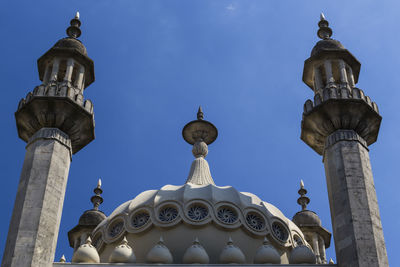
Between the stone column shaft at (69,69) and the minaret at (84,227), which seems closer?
the stone column shaft at (69,69)

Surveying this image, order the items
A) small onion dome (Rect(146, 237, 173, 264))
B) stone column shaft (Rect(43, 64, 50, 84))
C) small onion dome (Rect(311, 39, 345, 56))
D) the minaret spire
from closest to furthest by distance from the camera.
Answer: small onion dome (Rect(146, 237, 173, 264)) → stone column shaft (Rect(43, 64, 50, 84)) → small onion dome (Rect(311, 39, 345, 56)) → the minaret spire

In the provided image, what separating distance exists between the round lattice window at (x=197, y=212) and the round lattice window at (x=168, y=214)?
1.82ft

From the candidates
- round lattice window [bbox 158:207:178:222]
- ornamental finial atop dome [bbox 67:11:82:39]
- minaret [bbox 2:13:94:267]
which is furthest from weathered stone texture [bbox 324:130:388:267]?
ornamental finial atop dome [bbox 67:11:82:39]

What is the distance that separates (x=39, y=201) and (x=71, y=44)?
7430 mm

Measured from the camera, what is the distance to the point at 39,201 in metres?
18.8

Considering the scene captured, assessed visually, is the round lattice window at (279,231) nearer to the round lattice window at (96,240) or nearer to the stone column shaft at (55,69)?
the round lattice window at (96,240)

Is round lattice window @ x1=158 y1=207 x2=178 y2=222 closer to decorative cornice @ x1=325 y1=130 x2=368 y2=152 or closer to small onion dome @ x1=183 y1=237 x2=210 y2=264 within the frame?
small onion dome @ x1=183 y1=237 x2=210 y2=264

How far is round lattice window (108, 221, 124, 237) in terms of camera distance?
2328 cm

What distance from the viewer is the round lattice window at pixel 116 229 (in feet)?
76.4

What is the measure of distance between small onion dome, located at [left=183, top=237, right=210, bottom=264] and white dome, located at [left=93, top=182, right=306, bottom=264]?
1.23 m

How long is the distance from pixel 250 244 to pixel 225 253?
2.53 metres

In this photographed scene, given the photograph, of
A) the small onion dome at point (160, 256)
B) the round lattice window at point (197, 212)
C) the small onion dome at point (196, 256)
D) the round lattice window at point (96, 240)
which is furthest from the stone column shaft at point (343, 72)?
the round lattice window at point (96, 240)

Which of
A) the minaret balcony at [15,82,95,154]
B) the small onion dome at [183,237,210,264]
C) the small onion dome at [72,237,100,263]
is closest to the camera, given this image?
the small onion dome at [72,237,100,263]

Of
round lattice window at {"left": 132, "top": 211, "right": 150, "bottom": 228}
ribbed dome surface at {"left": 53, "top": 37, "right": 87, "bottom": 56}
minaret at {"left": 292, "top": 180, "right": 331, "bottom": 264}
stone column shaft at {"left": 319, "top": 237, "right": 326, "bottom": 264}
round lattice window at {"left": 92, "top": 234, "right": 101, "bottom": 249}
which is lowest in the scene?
round lattice window at {"left": 92, "top": 234, "right": 101, "bottom": 249}
